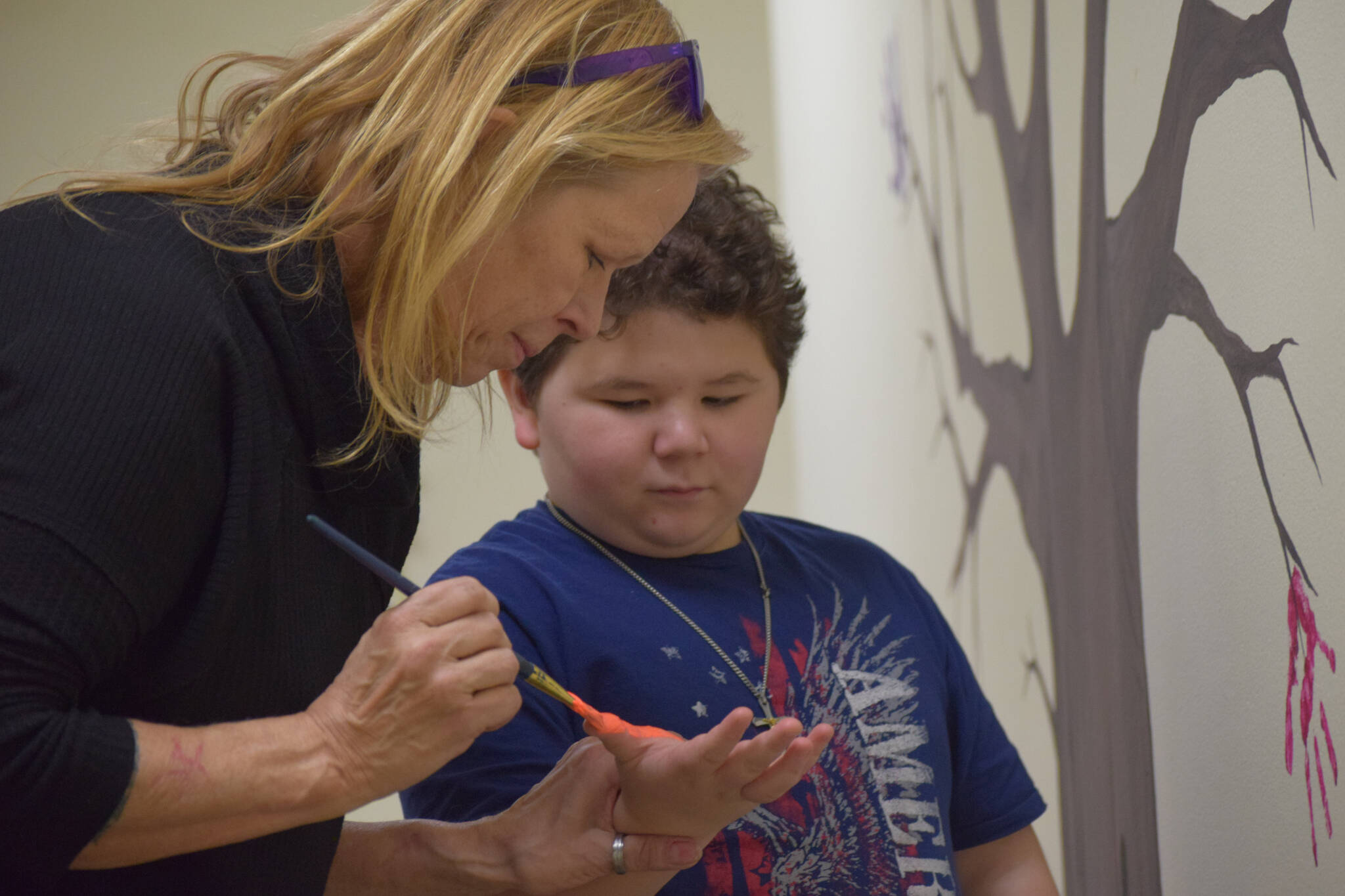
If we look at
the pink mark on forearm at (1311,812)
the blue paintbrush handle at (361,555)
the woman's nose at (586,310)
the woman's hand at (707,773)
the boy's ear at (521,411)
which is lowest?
the pink mark on forearm at (1311,812)

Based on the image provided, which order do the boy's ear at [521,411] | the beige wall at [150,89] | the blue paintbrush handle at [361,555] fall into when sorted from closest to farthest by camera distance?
the blue paintbrush handle at [361,555] < the boy's ear at [521,411] < the beige wall at [150,89]

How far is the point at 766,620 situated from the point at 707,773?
0.27 m

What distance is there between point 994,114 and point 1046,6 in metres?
0.22

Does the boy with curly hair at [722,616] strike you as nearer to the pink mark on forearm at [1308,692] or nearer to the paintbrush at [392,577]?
the paintbrush at [392,577]

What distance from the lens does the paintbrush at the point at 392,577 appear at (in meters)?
0.76

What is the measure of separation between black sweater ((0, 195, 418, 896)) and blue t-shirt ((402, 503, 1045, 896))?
24 cm

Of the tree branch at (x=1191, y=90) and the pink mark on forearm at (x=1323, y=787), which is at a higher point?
the tree branch at (x=1191, y=90)

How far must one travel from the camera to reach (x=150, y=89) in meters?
3.56

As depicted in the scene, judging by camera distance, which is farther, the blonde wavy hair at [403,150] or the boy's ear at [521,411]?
the boy's ear at [521,411]

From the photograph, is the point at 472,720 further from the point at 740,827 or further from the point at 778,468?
the point at 778,468

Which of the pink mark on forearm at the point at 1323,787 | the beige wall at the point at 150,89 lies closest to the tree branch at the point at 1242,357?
the pink mark on forearm at the point at 1323,787

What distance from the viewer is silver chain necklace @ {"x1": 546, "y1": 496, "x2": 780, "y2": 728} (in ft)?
3.49

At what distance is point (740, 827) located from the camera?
3.35ft

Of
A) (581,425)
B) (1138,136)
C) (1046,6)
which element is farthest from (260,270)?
(1046,6)
